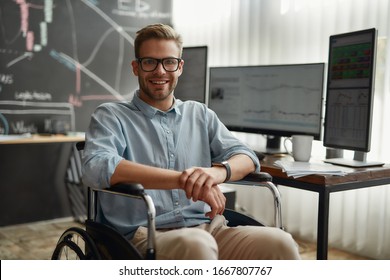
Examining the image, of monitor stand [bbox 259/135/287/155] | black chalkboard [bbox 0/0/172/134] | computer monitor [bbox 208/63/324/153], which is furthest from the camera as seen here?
black chalkboard [bbox 0/0/172/134]

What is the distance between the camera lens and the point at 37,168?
148 inches

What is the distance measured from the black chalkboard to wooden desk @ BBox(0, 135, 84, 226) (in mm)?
160

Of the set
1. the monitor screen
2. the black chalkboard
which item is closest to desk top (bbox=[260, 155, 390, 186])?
the monitor screen

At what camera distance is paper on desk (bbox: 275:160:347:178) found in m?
1.97

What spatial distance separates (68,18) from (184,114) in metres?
2.31

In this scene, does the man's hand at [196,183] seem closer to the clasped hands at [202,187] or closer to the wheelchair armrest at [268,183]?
the clasped hands at [202,187]

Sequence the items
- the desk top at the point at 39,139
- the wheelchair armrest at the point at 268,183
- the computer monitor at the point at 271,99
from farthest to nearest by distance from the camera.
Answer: the desk top at the point at 39,139 < the computer monitor at the point at 271,99 < the wheelchair armrest at the point at 268,183

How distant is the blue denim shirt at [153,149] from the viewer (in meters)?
1.60

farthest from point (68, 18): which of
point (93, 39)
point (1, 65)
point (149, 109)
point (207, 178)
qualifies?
point (207, 178)

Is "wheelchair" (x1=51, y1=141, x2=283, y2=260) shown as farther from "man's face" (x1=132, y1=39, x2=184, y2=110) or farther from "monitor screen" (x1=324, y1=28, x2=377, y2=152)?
"monitor screen" (x1=324, y1=28, x2=377, y2=152)

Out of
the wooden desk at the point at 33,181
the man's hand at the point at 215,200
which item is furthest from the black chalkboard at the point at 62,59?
the man's hand at the point at 215,200

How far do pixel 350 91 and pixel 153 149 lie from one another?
102 centimetres

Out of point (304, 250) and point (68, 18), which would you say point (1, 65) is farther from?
point (304, 250)

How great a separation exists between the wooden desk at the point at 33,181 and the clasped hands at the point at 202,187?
2.07 m
